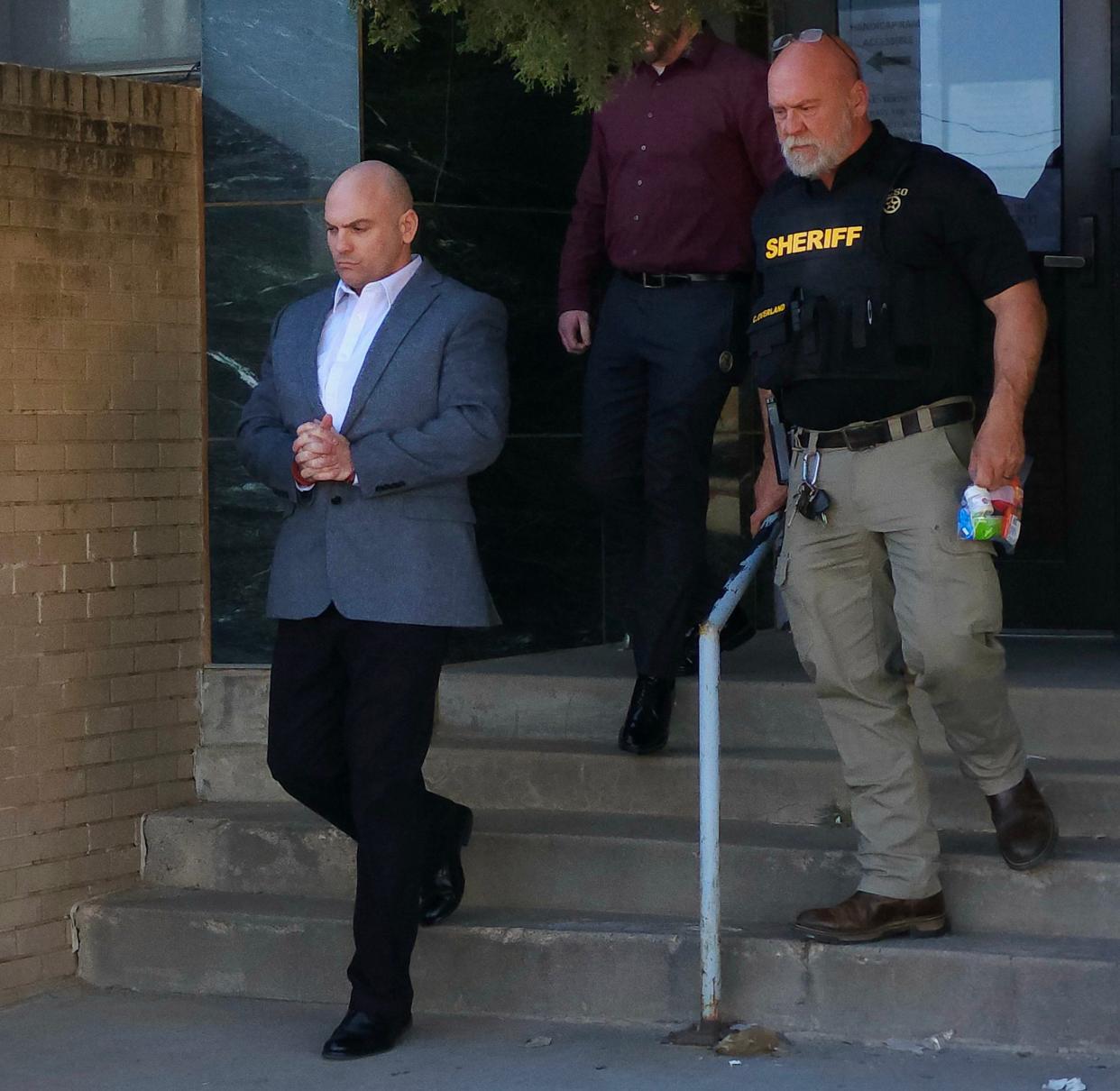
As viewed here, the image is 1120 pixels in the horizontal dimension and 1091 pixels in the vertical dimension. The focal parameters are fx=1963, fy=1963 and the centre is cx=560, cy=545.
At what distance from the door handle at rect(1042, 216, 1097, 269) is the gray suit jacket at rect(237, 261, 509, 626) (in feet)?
8.82

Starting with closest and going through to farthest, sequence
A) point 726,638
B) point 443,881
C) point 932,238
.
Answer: point 932,238
point 443,881
point 726,638

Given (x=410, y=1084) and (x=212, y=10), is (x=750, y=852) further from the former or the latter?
(x=212, y=10)

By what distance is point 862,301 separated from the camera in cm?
435

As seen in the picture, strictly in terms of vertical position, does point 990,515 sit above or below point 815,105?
below

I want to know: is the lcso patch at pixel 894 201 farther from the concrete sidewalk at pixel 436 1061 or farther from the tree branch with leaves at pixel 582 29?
the concrete sidewalk at pixel 436 1061

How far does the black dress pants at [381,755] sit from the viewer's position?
448 cm

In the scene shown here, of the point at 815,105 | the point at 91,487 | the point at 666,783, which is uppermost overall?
the point at 815,105

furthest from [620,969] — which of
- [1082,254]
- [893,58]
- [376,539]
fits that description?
[893,58]

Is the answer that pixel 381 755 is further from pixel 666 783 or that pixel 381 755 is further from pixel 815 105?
pixel 815 105

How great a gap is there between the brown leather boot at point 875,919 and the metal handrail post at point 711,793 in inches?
10.0

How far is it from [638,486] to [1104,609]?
214 centimetres

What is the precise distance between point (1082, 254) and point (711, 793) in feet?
10.1

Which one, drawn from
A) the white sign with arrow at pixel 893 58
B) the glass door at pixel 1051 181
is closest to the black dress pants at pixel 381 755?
the glass door at pixel 1051 181

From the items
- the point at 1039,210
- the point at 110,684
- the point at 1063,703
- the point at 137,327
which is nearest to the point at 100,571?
the point at 110,684
